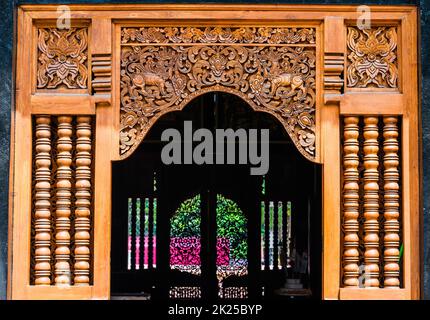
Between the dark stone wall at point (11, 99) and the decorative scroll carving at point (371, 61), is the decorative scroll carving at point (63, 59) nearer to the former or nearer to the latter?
the dark stone wall at point (11, 99)

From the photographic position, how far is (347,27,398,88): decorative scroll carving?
4430mm

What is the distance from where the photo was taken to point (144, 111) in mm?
4418

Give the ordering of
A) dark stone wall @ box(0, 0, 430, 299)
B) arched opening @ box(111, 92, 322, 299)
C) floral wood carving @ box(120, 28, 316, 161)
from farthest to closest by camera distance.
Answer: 1. arched opening @ box(111, 92, 322, 299)
2. floral wood carving @ box(120, 28, 316, 161)
3. dark stone wall @ box(0, 0, 430, 299)

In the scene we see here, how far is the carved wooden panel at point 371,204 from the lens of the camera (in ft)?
14.2

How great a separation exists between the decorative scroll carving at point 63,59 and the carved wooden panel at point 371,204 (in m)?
1.60

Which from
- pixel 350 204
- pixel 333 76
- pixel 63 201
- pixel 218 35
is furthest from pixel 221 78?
pixel 63 201

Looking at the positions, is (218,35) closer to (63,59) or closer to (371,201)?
(63,59)

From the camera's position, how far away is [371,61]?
4438 mm

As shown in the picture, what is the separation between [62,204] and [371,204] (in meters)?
1.80

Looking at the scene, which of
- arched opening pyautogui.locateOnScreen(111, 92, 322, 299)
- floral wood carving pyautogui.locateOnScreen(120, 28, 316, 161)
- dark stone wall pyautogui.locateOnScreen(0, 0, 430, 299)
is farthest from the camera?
arched opening pyautogui.locateOnScreen(111, 92, 322, 299)

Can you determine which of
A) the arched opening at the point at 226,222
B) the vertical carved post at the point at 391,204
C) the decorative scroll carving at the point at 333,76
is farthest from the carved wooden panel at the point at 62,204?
the arched opening at the point at 226,222

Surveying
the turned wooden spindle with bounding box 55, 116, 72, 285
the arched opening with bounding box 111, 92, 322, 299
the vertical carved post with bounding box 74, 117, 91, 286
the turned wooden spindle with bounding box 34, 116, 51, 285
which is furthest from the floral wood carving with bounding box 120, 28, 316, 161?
the arched opening with bounding box 111, 92, 322, 299

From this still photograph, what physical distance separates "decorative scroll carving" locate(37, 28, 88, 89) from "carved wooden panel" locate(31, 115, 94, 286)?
21cm

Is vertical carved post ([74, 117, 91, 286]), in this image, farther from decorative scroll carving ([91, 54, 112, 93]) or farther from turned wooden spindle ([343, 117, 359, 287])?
turned wooden spindle ([343, 117, 359, 287])
